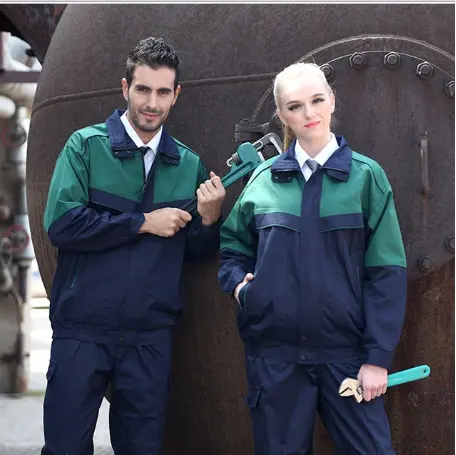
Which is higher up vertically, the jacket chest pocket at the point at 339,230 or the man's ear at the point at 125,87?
the man's ear at the point at 125,87

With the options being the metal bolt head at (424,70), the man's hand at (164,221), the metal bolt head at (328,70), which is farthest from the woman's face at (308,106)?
the man's hand at (164,221)

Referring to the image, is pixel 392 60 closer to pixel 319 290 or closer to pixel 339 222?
pixel 339 222

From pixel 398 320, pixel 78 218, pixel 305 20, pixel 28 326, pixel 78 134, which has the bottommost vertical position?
pixel 28 326

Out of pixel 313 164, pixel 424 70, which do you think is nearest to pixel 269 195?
pixel 313 164

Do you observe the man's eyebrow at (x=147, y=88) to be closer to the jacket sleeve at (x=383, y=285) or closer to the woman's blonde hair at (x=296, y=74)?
the woman's blonde hair at (x=296, y=74)

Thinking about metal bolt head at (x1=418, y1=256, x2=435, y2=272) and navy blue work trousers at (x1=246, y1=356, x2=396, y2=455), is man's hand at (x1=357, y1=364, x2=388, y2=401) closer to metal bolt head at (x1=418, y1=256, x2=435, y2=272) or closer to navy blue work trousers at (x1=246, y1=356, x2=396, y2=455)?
navy blue work trousers at (x1=246, y1=356, x2=396, y2=455)

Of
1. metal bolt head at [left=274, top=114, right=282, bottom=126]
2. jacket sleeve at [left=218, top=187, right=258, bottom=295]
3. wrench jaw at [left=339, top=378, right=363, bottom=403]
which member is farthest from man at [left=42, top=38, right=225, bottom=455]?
wrench jaw at [left=339, top=378, right=363, bottom=403]

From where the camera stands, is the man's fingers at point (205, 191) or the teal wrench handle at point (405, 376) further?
the man's fingers at point (205, 191)

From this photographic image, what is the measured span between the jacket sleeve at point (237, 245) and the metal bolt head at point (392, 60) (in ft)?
1.68

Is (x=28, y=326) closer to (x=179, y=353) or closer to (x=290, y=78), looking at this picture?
(x=179, y=353)

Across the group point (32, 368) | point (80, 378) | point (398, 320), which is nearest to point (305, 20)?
point (398, 320)

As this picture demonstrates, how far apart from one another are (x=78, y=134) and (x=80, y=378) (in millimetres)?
652

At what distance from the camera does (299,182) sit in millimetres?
2371

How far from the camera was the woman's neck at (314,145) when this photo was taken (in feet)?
7.80
